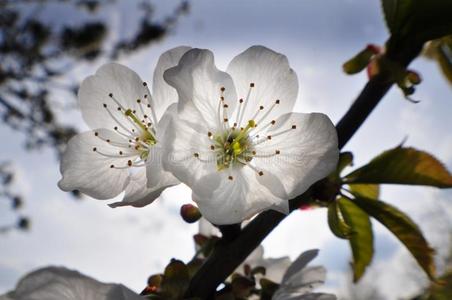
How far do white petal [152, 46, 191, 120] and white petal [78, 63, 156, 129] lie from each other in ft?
0.19

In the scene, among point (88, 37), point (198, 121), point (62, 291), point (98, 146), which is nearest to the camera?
point (62, 291)

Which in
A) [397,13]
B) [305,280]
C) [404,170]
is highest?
[397,13]

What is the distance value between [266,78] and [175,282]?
1.15 feet

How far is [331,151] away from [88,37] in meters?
6.34

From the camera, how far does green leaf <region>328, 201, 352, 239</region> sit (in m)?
→ 0.76

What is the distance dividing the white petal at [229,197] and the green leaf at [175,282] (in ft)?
0.27

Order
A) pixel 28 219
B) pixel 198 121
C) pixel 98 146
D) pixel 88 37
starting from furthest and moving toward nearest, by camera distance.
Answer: pixel 88 37 → pixel 28 219 → pixel 98 146 → pixel 198 121

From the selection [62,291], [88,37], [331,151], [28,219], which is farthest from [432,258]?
[88,37]

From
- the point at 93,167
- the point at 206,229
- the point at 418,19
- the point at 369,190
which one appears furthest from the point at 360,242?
the point at 93,167

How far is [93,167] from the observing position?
781 millimetres

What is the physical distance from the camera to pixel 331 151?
2.06 feet

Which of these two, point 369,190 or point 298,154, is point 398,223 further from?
point 298,154

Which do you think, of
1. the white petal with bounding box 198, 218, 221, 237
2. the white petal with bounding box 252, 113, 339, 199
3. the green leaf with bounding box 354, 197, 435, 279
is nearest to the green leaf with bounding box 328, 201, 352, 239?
the green leaf with bounding box 354, 197, 435, 279

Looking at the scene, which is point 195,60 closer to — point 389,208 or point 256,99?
point 256,99
